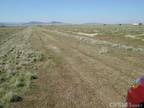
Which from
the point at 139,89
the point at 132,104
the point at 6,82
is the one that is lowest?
the point at 6,82

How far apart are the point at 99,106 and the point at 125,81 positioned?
3010 millimetres

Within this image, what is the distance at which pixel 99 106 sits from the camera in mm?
7141

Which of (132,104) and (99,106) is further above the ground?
(132,104)

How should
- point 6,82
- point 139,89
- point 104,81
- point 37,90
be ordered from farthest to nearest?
1. point 6,82
2. point 104,81
3. point 37,90
4. point 139,89

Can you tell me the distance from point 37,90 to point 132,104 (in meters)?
4.96

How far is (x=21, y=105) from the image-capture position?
771 cm

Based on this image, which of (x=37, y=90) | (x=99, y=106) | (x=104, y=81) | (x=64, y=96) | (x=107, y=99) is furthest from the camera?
(x=104, y=81)

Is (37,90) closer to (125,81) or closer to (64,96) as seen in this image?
(64,96)

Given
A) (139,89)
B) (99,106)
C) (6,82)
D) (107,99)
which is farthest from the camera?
(6,82)

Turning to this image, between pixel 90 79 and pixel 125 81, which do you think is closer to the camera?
pixel 125 81

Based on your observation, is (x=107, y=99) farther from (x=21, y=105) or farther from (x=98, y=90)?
(x=21, y=105)

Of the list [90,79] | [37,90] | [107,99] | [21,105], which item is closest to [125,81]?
[90,79]

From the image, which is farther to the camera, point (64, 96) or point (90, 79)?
point (90, 79)

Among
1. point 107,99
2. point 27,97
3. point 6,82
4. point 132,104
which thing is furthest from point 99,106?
point 6,82
